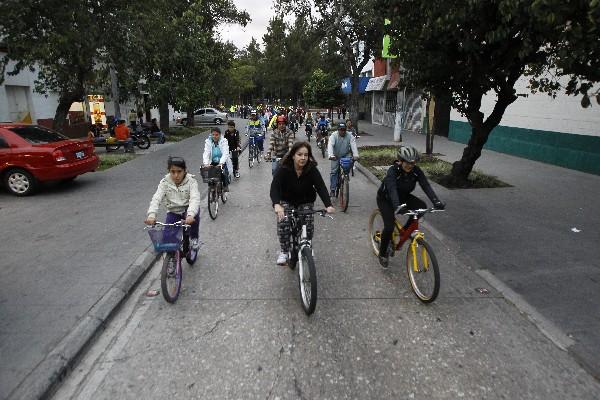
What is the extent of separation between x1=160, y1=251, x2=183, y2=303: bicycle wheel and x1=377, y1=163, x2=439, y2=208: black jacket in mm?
2666

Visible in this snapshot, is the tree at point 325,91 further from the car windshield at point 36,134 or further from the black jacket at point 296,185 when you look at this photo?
the black jacket at point 296,185

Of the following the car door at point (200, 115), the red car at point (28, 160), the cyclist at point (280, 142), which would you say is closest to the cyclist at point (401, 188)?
the cyclist at point (280, 142)

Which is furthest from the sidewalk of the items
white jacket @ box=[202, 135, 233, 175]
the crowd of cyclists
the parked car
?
the parked car

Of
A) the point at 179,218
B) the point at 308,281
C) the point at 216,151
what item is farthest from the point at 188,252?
the point at 216,151

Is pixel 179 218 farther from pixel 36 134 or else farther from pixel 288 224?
pixel 36 134

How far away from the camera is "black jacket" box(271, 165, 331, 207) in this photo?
15.8 ft

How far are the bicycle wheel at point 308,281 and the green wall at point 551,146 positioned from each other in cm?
1150

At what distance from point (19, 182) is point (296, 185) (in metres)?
8.41

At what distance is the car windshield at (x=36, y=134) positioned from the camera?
33.1 ft

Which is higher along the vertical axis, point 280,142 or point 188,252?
point 280,142

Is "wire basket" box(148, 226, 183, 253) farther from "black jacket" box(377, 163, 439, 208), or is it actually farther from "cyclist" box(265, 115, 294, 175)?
"cyclist" box(265, 115, 294, 175)

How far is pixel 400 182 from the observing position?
16.7ft

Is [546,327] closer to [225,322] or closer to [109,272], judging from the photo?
[225,322]

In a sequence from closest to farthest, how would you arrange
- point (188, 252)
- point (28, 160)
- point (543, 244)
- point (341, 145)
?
1. point (188, 252)
2. point (543, 244)
3. point (341, 145)
4. point (28, 160)
